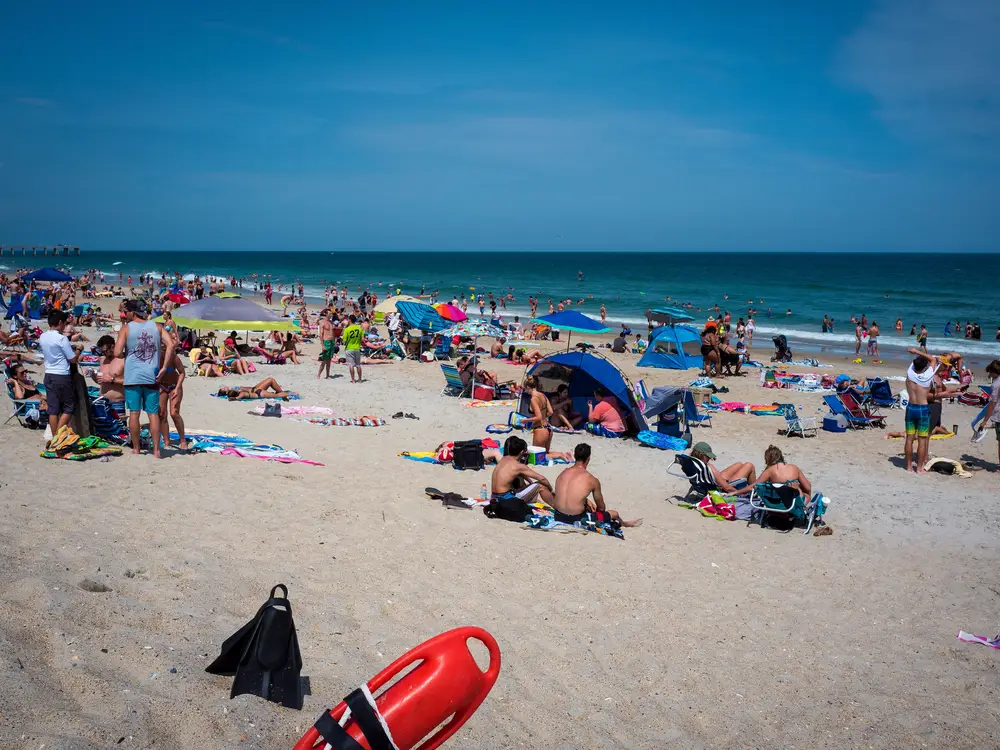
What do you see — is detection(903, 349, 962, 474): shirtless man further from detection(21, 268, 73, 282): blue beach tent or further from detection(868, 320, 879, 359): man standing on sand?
detection(21, 268, 73, 282): blue beach tent

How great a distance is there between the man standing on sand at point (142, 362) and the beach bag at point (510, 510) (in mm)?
3391

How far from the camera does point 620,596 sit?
209 inches

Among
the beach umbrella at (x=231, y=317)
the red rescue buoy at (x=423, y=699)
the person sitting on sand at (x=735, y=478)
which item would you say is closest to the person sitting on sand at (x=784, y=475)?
the person sitting on sand at (x=735, y=478)

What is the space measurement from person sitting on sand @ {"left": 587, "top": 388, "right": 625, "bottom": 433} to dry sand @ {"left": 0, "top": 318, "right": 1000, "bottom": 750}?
9.23ft

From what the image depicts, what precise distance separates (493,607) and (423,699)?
94.0 inches

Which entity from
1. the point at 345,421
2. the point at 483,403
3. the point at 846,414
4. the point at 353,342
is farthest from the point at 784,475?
the point at 353,342

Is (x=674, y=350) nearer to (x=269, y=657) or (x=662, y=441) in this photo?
(x=662, y=441)

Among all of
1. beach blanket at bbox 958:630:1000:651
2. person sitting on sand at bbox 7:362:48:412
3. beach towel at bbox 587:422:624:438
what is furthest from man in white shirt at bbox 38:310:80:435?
beach blanket at bbox 958:630:1000:651

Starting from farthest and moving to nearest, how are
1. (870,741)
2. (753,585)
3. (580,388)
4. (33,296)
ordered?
1. (33,296)
2. (580,388)
3. (753,585)
4. (870,741)

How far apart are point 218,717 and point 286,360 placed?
14830 mm

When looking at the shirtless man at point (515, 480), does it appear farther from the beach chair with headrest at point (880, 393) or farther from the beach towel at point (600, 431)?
the beach chair with headrest at point (880, 393)

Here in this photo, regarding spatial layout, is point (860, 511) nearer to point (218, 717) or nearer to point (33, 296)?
point (218, 717)

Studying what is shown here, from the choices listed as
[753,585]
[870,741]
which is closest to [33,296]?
[753,585]

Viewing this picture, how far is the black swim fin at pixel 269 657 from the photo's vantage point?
127 inches
